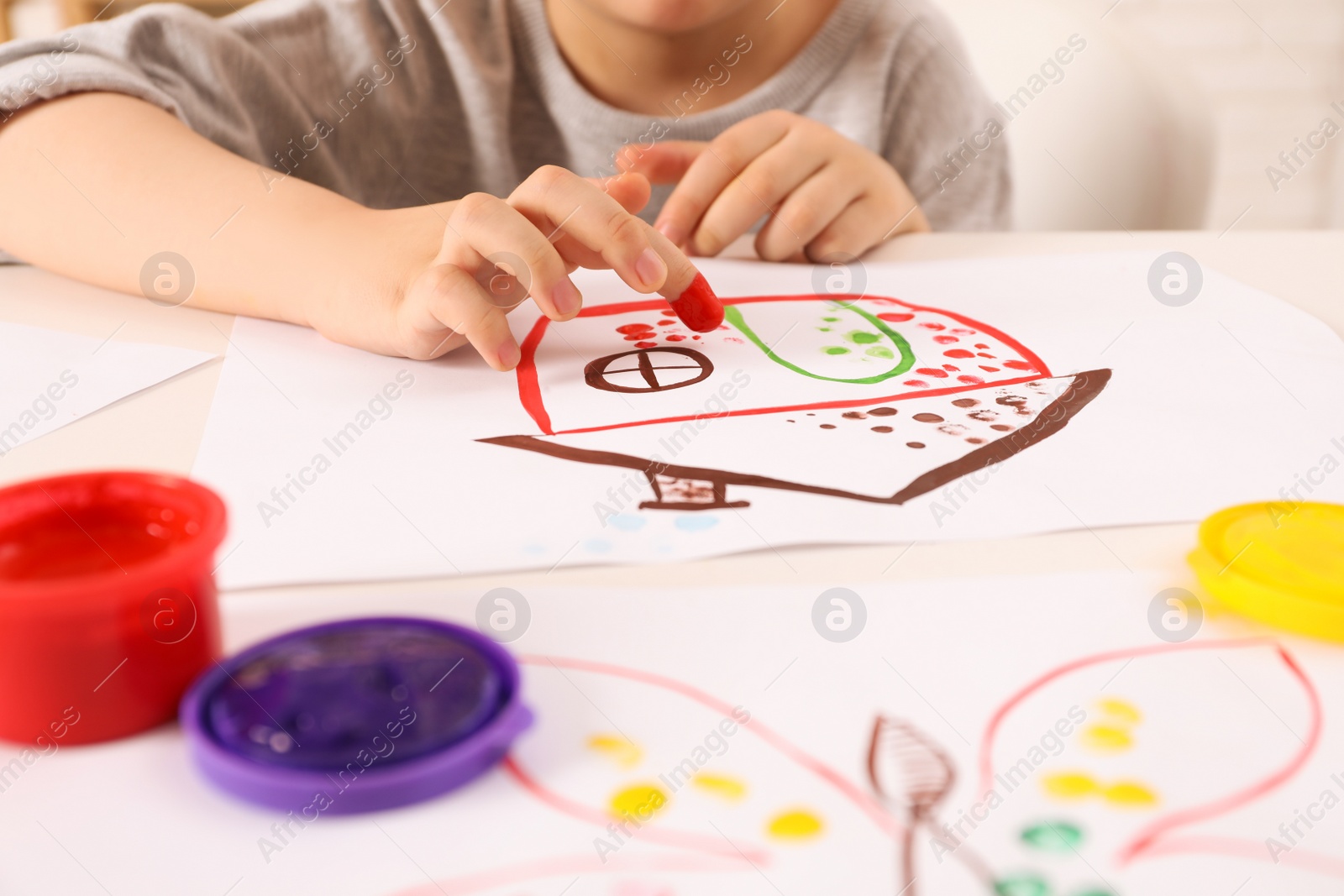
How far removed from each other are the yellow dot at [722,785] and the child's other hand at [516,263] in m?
0.29

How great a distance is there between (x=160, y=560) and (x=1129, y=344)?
1.48 ft

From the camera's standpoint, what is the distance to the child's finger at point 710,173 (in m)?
0.69

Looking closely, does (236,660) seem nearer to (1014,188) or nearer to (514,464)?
(514,464)

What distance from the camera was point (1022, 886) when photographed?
221 millimetres

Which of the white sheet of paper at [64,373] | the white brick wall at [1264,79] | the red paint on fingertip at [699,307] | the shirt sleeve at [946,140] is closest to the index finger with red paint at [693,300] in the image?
the red paint on fingertip at [699,307]

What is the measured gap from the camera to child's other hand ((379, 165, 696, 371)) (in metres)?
0.50

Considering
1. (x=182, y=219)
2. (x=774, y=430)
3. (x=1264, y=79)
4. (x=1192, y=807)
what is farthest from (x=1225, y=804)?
(x=1264, y=79)

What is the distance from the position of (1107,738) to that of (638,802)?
118 millimetres

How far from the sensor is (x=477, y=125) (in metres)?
0.97

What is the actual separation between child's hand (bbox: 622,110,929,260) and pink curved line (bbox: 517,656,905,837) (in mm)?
442

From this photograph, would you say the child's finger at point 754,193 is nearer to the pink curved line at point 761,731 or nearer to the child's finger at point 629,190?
the child's finger at point 629,190

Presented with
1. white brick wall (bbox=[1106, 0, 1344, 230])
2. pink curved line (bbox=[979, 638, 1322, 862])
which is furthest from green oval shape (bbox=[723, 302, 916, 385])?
white brick wall (bbox=[1106, 0, 1344, 230])

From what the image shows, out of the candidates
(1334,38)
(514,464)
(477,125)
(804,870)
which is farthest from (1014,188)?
(1334,38)

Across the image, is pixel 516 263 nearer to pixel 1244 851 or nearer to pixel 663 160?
pixel 663 160
